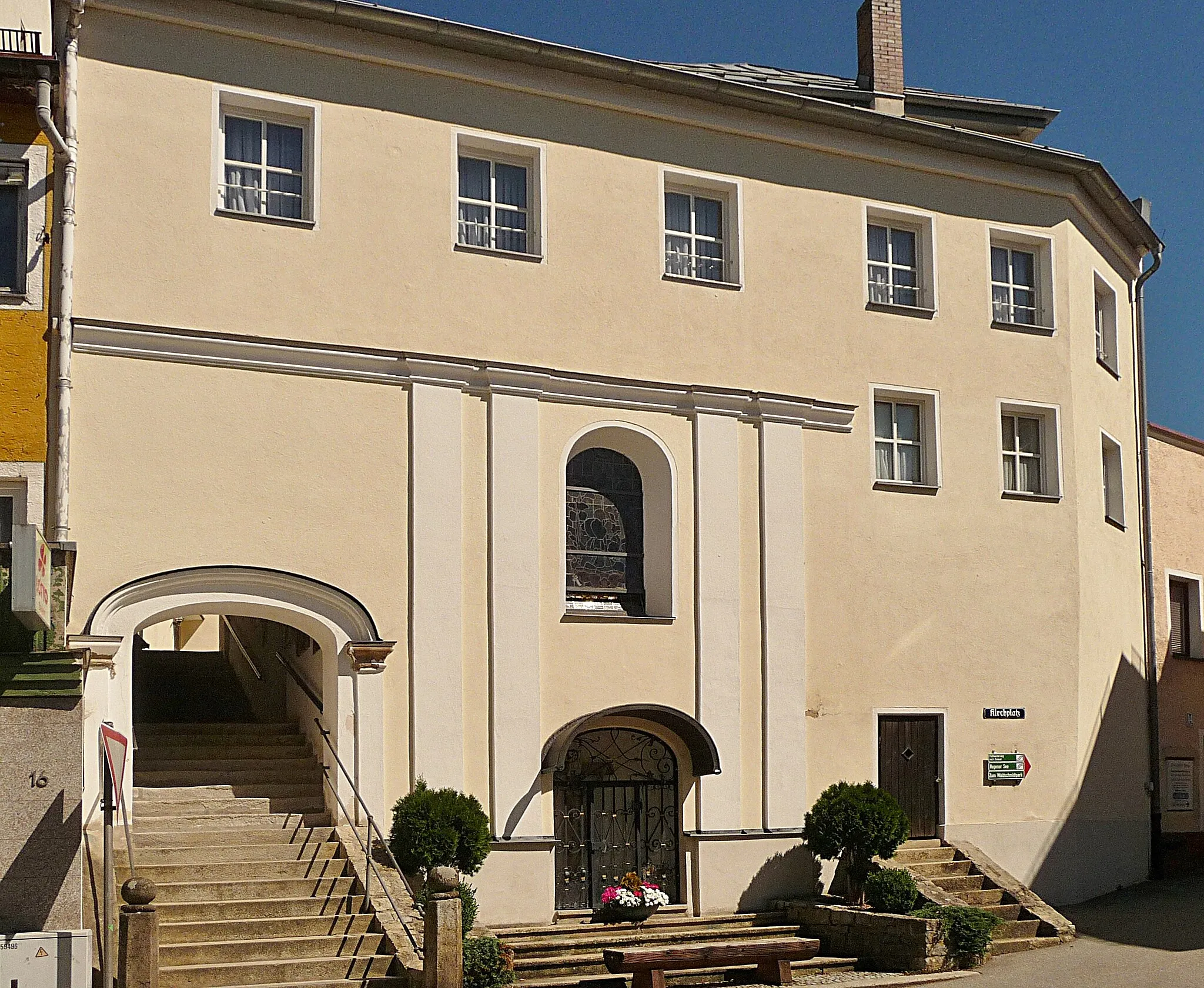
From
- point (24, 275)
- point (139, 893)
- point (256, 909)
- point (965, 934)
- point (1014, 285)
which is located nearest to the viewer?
point (139, 893)

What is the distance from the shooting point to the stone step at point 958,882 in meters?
20.8

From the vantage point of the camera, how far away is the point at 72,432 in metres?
17.3

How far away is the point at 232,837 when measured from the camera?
17672 millimetres

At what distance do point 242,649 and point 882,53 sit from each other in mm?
12881

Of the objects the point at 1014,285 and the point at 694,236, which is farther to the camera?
the point at 1014,285

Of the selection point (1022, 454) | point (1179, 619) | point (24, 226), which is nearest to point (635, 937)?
point (1022, 454)

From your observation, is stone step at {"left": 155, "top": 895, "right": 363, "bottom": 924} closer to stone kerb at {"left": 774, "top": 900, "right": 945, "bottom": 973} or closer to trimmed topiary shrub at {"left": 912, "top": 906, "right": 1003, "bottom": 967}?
stone kerb at {"left": 774, "top": 900, "right": 945, "bottom": 973}

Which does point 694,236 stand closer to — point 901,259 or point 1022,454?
point 901,259

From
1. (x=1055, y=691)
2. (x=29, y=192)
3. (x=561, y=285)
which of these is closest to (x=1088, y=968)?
(x=1055, y=691)

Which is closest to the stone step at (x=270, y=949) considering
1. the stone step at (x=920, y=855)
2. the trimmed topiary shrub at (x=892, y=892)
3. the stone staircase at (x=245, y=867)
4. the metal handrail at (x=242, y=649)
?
the stone staircase at (x=245, y=867)

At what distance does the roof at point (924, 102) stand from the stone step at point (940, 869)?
10.7m

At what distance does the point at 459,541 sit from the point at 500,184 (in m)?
4.54

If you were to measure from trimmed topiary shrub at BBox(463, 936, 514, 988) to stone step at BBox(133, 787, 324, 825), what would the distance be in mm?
2961

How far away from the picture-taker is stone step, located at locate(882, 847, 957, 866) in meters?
21.0
